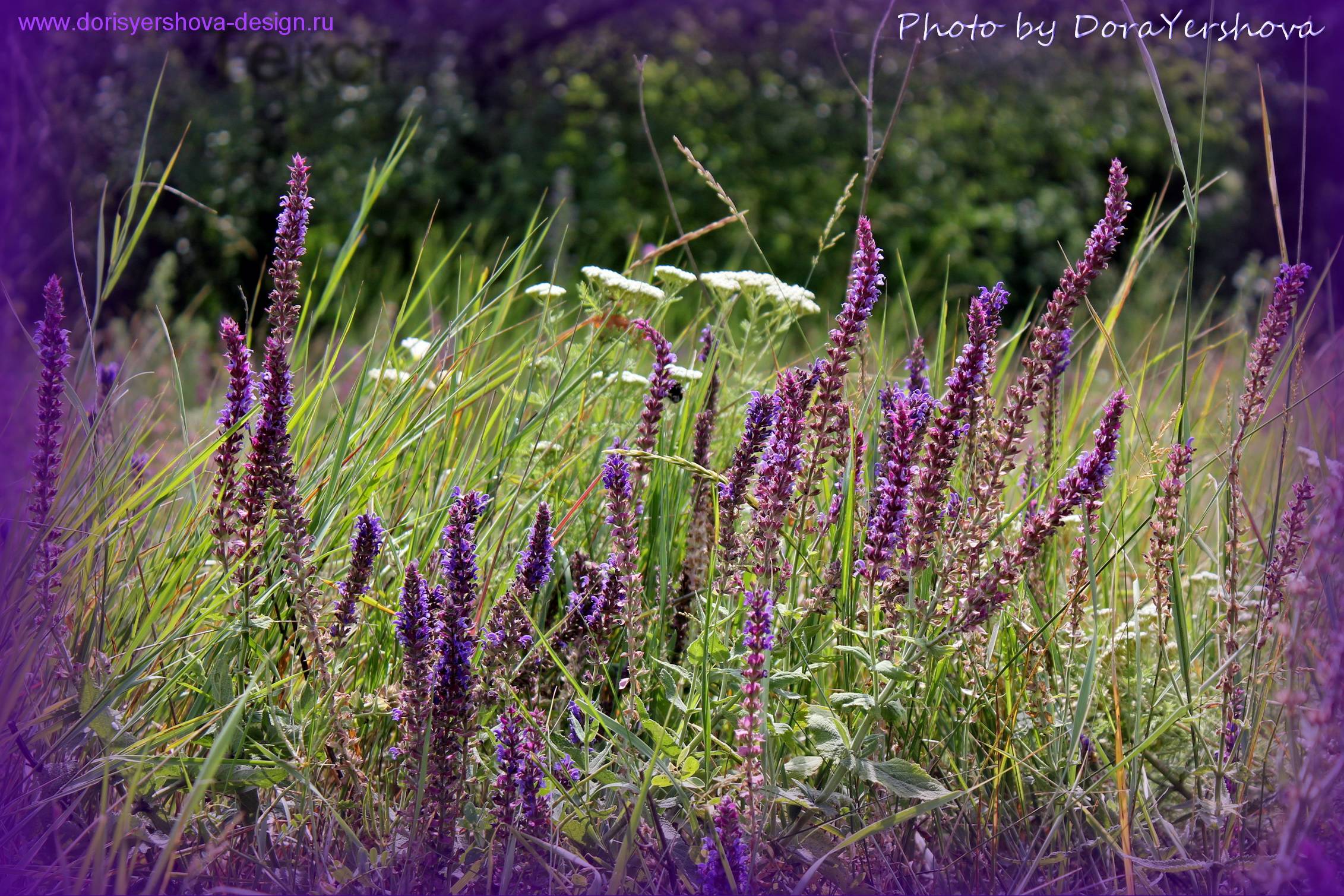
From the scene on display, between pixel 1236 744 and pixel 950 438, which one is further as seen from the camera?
pixel 1236 744

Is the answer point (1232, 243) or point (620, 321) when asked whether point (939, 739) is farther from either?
point (1232, 243)

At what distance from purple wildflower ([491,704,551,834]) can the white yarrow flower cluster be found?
1169 millimetres

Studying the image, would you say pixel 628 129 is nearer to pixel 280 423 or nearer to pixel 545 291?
pixel 545 291

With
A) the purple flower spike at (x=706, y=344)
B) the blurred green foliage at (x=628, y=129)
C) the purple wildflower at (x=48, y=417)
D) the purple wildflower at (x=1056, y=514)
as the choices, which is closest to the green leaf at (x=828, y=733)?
the purple wildflower at (x=1056, y=514)

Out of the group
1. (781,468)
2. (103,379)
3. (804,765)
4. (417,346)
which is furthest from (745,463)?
(103,379)

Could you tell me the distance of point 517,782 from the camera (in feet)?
5.24

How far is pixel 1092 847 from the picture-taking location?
186 centimetres

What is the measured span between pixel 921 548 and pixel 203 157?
7.42 meters

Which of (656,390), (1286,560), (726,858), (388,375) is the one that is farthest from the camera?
(388,375)

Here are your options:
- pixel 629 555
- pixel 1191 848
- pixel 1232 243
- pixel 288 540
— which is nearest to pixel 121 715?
pixel 288 540

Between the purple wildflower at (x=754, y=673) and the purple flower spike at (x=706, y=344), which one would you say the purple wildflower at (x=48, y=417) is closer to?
the purple wildflower at (x=754, y=673)

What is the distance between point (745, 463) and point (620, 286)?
0.88 m

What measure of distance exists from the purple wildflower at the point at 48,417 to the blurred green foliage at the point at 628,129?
5.70 m

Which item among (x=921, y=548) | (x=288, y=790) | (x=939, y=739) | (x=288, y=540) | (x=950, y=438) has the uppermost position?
(x=950, y=438)
